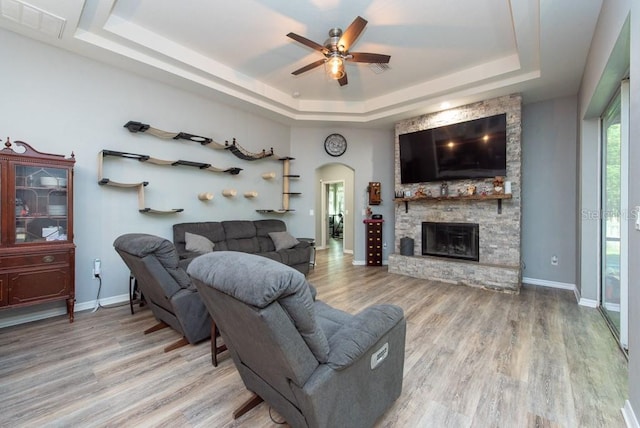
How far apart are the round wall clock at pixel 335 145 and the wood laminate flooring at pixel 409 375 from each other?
12.6 ft

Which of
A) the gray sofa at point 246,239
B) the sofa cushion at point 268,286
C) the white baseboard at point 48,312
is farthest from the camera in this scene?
the gray sofa at point 246,239

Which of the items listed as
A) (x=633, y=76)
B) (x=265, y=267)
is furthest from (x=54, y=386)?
(x=633, y=76)

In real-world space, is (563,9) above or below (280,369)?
above

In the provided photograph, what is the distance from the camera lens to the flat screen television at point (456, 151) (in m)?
4.30

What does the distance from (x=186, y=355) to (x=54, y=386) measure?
0.82 meters

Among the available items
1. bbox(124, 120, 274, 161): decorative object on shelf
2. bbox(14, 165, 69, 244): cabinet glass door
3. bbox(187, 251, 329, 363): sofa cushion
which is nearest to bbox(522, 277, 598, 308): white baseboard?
bbox(187, 251, 329, 363): sofa cushion

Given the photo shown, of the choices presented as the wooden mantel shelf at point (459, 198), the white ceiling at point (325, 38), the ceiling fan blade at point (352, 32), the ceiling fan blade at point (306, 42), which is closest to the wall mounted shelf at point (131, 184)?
the white ceiling at point (325, 38)

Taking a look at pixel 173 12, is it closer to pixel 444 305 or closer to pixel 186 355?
pixel 186 355

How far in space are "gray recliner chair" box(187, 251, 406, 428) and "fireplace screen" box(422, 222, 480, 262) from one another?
12.0ft

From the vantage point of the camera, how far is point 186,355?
231cm

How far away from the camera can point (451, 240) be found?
16.0ft

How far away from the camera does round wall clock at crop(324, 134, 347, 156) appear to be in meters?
6.00

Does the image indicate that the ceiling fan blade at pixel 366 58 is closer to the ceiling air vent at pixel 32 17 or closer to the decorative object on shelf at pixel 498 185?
the decorative object on shelf at pixel 498 185

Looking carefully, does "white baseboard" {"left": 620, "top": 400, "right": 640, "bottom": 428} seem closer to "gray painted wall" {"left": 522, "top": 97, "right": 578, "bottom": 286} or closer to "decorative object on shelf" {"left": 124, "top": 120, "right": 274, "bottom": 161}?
"gray painted wall" {"left": 522, "top": 97, "right": 578, "bottom": 286}
